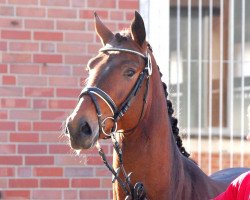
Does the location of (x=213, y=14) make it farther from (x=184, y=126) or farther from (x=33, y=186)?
(x=33, y=186)

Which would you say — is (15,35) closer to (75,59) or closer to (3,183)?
(75,59)

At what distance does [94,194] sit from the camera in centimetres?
484

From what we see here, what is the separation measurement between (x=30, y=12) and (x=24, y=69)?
46 centimetres

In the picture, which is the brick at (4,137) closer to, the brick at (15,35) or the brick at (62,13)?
the brick at (15,35)

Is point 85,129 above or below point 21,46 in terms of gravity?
below

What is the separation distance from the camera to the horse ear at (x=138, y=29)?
117 inches

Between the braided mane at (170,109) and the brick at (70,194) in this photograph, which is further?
the brick at (70,194)

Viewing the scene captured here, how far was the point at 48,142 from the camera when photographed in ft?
15.6

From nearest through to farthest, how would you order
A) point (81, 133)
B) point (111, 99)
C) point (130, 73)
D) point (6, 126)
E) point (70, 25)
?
point (81, 133), point (111, 99), point (130, 73), point (6, 126), point (70, 25)

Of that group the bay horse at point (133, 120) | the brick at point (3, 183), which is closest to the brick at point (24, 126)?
the brick at point (3, 183)

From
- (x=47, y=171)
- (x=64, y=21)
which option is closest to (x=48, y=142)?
(x=47, y=171)

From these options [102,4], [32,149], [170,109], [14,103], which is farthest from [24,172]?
[170,109]

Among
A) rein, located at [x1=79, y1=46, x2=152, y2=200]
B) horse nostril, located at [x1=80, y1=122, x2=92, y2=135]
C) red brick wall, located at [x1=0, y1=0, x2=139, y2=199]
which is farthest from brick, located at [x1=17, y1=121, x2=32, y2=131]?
horse nostril, located at [x1=80, y1=122, x2=92, y2=135]

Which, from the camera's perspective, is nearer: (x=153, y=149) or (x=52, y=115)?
(x=153, y=149)
